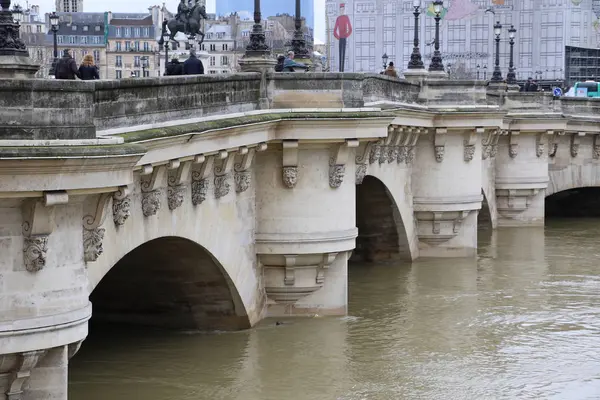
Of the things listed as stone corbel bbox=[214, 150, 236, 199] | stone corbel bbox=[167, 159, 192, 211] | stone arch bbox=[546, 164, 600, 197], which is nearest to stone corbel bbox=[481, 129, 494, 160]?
stone arch bbox=[546, 164, 600, 197]

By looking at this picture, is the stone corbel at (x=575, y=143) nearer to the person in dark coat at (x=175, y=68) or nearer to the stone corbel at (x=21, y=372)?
the person in dark coat at (x=175, y=68)

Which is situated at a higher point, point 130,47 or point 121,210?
point 130,47

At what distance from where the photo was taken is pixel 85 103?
45.7 feet

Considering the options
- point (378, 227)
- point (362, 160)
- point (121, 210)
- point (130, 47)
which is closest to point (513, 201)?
point (378, 227)

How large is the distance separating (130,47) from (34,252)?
138ft

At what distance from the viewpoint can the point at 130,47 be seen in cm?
5500

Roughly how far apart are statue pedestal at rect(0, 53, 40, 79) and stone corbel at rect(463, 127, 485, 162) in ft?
66.3

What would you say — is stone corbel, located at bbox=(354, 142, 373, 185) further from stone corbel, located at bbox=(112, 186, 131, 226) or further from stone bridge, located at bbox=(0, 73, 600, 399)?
stone corbel, located at bbox=(112, 186, 131, 226)

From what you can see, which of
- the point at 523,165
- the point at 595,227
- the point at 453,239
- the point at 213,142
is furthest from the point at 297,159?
the point at 595,227

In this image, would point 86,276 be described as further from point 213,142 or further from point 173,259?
point 173,259

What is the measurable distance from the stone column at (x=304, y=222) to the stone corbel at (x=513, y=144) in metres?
20.6

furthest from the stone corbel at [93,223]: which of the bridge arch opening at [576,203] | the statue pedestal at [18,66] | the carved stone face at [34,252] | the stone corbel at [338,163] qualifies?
the bridge arch opening at [576,203]

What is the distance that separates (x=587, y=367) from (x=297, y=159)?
5.60m

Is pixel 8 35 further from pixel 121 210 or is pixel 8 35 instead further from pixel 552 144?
pixel 552 144
